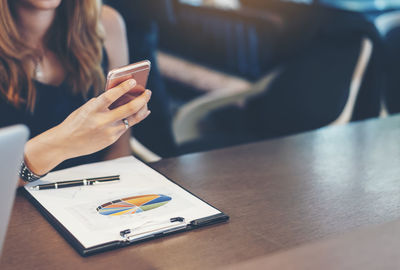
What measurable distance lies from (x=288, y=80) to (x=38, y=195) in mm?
1495

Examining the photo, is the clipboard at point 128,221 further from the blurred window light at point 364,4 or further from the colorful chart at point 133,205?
the blurred window light at point 364,4

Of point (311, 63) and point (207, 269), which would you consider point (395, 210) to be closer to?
point (207, 269)

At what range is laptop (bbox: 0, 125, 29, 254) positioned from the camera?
575 mm

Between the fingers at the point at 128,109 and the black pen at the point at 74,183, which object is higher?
the fingers at the point at 128,109

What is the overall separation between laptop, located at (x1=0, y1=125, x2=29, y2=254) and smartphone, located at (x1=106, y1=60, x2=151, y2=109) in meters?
0.39

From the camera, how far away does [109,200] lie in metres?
1.01

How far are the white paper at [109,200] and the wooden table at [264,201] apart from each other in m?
0.03

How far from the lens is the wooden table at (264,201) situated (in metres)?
0.84

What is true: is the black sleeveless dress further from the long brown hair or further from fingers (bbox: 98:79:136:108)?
fingers (bbox: 98:79:136:108)

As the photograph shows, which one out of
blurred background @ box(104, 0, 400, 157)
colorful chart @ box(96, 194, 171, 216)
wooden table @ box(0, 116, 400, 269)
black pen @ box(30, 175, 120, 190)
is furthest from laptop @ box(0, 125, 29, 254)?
blurred background @ box(104, 0, 400, 157)

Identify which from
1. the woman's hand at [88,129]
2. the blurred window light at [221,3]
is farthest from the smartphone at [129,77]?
the blurred window light at [221,3]

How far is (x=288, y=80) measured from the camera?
7.68 ft

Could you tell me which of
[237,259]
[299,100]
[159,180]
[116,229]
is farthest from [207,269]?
[299,100]

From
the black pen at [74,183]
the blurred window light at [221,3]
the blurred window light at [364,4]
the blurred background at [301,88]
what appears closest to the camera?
the black pen at [74,183]
